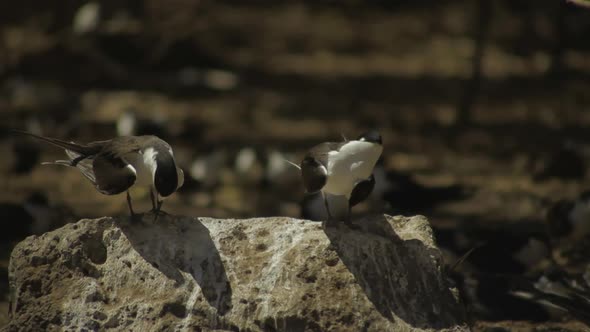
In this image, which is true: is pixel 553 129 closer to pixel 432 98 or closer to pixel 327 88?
pixel 432 98

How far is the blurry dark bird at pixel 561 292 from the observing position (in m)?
6.83

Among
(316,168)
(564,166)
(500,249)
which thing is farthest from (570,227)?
(316,168)

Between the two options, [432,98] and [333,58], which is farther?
[333,58]

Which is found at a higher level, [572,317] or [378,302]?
[378,302]

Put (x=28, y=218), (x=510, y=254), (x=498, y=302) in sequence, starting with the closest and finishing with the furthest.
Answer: (x=498, y=302) → (x=510, y=254) → (x=28, y=218)

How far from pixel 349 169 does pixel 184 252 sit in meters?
0.95

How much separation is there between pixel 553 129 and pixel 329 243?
817 cm

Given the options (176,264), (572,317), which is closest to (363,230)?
(176,264)

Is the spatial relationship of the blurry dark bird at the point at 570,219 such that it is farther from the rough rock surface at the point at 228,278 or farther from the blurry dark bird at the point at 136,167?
the blurry dark bird at the point at 136,167

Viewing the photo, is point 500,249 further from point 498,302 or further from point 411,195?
point 411,195

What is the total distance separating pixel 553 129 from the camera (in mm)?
13281

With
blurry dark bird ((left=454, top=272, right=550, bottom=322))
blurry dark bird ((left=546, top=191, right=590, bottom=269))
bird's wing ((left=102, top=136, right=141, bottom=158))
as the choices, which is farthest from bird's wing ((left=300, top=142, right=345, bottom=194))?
blurry dark bird ((left=546, top=191, right=590, bottom=269))

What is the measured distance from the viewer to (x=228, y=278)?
558cm

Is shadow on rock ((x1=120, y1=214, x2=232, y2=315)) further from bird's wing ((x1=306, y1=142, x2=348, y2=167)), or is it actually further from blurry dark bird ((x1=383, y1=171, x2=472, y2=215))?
blurry dark bird ((x1=383, y1=171, x2=472, y2=215))
